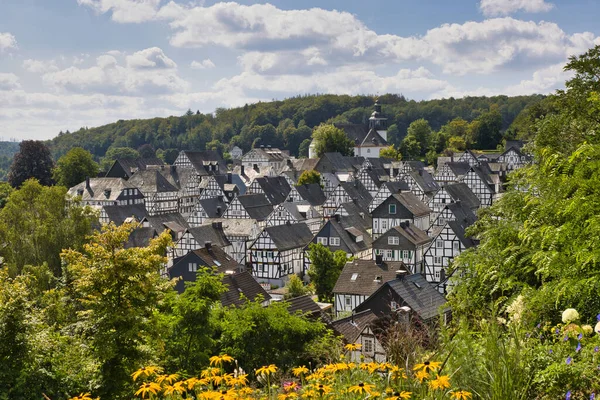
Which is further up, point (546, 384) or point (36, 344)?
point (546, 384)

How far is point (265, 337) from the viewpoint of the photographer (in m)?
19.9

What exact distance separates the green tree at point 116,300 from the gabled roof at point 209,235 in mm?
37147

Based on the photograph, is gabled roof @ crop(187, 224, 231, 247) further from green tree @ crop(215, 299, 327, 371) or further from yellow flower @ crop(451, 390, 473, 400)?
yellow flower @ crop(451, 390, 473, 400)

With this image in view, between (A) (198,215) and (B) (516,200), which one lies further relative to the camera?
(A) (198,215)

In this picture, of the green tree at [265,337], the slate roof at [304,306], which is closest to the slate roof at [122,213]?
the slate roof at [304,306]

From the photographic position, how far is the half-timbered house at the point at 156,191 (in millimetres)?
82688

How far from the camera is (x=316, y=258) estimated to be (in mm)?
41438

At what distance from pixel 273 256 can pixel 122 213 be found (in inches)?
876

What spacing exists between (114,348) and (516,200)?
35.4ft

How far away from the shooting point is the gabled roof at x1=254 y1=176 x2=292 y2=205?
7544 centimetres

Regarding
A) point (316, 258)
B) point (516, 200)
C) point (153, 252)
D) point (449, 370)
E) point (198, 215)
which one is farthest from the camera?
point (198, 215)

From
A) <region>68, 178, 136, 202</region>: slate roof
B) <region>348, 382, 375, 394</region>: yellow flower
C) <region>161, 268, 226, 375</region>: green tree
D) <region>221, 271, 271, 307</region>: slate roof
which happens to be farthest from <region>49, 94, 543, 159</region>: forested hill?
<region>348, 382, 375, 394</region>: yellow flower

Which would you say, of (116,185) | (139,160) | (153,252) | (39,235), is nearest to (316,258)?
(39,235)

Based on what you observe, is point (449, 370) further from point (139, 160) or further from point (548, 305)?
point (139, 160)
